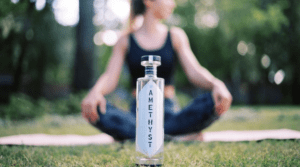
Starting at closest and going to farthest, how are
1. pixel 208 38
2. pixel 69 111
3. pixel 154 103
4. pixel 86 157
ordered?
pixel 154 103
pixel 86 157
pixel 69 111
pixel 208 38

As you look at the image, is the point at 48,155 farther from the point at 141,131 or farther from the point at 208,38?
the point at 208,38

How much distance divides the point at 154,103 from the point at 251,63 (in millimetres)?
15018

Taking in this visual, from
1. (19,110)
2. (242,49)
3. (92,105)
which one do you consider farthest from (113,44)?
(242,49)

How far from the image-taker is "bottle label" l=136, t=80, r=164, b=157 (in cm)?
154

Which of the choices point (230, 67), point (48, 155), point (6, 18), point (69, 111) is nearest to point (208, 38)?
point (230, 67)

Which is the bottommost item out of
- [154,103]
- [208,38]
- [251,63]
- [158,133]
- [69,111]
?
[158,133]

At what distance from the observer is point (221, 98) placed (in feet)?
7.21

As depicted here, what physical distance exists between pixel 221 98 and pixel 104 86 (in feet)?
3.76

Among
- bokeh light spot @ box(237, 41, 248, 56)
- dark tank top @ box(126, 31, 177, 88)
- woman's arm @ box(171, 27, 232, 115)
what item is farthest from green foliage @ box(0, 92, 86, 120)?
bokeh light spot @ box(237, 41, 248, 56)

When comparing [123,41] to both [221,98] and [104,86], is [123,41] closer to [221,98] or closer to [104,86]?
[104,86]

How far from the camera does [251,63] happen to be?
15.3m

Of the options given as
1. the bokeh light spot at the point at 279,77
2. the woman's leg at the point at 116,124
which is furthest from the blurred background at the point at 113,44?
the woman's leg at the point at 116,124

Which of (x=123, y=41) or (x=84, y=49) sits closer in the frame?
(x=123, y=41)

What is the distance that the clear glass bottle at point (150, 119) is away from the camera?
1.54 meters
